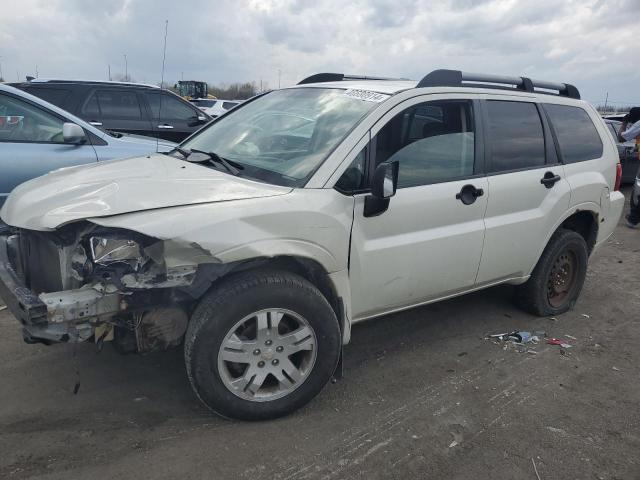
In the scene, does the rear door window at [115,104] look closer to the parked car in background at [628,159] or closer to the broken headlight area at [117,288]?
the broken headlight area at [117,288]

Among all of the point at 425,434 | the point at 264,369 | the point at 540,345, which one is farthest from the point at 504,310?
the point at 264,369

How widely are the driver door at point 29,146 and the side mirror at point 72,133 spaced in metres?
0.08

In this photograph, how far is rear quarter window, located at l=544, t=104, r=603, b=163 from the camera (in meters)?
4.40

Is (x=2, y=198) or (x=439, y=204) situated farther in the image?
(x=2, y=198)

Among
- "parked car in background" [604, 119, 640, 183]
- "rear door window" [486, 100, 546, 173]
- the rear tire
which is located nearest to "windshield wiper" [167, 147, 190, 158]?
"rear door window" [486, 100, 546, 173]

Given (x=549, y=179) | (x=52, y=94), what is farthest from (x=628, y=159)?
(x=52, y=94)

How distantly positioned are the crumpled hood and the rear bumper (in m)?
0.26

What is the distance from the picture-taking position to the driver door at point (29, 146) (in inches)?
190

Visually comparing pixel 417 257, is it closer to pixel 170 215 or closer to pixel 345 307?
pixel 345 307

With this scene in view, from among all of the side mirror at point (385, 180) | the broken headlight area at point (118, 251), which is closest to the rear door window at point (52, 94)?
the broken headlight area at point (118, 251)

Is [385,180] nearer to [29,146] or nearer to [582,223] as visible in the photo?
[582,223]

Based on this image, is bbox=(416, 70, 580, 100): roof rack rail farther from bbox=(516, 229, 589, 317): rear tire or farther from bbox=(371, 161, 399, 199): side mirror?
bbox=(516, 229, 589, 317): rear tire

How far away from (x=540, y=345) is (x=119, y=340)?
3106mm

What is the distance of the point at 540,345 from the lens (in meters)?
4.16
